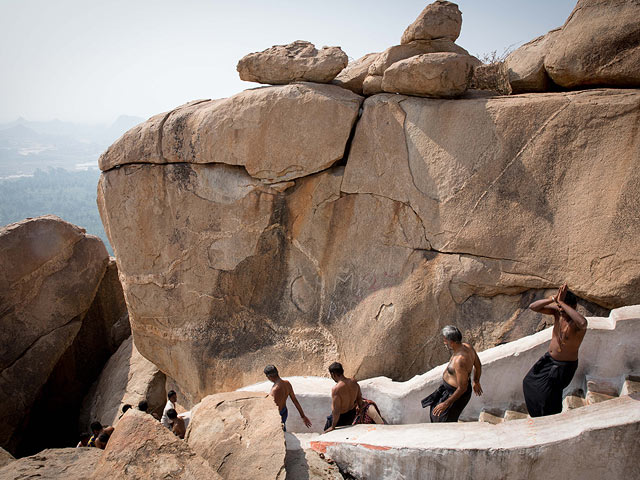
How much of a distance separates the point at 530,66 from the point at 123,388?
29.9ft

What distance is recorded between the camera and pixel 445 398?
4539 mm

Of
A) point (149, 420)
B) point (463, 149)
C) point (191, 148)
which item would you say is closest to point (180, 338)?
point (191, 148)

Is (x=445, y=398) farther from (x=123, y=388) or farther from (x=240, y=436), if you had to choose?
(x=123, y=388)

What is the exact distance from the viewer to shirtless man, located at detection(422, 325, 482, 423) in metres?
4.38

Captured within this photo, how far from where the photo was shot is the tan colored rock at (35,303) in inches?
385

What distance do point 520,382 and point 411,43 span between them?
4316 millimetres

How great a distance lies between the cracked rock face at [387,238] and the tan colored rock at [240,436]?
6.37ft

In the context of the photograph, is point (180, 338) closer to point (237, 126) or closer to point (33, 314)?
point (237, 126)

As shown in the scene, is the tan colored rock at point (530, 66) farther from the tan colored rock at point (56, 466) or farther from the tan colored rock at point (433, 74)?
the tan colored rock at point (56, 466)

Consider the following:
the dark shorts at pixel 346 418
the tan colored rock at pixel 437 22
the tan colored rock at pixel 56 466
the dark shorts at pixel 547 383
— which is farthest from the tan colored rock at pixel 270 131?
the tan colored rock at pixel 56 466

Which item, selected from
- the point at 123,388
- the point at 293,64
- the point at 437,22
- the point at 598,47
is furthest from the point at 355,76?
the point at 123,388

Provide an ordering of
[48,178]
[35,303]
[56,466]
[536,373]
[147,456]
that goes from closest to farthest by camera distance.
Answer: [147,456] < [56,466] < [536,373] < [35,303] < [48,178]

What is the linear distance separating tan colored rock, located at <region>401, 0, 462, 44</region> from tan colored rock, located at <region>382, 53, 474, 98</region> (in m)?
0.61

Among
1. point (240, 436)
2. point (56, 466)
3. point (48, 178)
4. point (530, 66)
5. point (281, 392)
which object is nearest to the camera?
point (56, 466)
